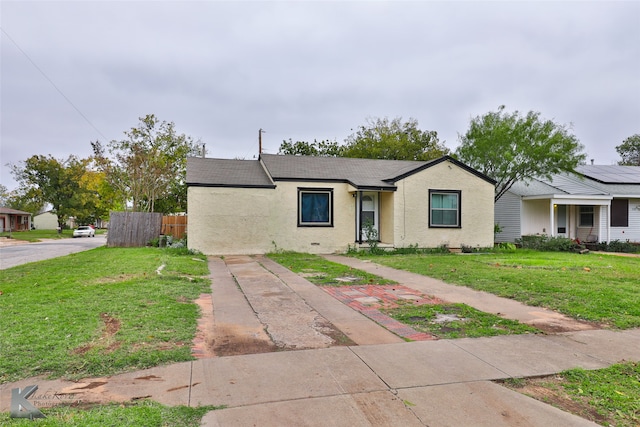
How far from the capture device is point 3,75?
12.4 meters

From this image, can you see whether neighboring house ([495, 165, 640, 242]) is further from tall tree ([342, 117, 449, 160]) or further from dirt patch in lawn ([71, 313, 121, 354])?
dirt patch in lawn ([71, 313, 121, 354])

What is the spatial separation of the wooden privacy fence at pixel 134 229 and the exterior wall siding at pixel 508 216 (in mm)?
18230

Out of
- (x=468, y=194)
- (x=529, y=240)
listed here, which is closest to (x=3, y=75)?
(x=468, y=194)

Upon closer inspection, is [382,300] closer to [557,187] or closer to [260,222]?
[260,222]

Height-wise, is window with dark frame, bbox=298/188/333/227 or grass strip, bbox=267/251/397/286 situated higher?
window with dark frame, bbox=298/188/333/227

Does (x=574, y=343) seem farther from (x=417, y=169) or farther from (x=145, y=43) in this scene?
(x=145, y=43)

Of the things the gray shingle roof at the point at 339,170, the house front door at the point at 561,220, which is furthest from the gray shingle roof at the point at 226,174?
the house front door at the point at 561,220

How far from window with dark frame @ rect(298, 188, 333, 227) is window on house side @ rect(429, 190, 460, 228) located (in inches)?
178

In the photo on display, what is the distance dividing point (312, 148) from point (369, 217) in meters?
16.5

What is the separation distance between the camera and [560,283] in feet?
26.1

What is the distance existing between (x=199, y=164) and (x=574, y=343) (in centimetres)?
1518

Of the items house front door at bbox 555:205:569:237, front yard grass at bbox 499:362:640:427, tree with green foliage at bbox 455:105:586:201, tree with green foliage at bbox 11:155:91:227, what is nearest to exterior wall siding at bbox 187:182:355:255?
tree with green foliage at bbox 455:105:586:201

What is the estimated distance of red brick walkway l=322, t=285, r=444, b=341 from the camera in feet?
16.1

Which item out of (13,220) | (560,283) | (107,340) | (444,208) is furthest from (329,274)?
(13,220)
